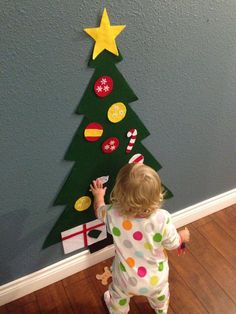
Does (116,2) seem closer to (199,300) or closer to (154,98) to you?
(154,98)

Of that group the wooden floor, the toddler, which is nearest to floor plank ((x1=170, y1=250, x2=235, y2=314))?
the wooden floor

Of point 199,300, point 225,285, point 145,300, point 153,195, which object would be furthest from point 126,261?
point 225,285

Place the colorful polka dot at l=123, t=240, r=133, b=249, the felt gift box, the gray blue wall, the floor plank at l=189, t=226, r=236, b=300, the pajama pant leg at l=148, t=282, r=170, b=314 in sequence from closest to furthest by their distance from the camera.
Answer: the gray blue wall, the colorful polka dot at l=123, t=240, r=133, b=249, the pajama pant leg at l=148, t=282, r=170, b=314, the felt gift box, the floor plank at l=189, t=226, r=236, b=300

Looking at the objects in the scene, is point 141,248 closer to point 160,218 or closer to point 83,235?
point 160,218

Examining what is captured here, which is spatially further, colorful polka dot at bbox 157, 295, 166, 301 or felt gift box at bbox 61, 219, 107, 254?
felt gift box at bbox 61, 219, 107, 254

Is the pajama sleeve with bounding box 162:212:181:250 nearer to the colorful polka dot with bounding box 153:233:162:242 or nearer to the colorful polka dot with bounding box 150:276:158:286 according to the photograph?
the colorful polka dot with bounding box 153:233:162:242

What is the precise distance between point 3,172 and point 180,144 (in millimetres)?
799

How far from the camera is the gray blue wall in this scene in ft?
2.77

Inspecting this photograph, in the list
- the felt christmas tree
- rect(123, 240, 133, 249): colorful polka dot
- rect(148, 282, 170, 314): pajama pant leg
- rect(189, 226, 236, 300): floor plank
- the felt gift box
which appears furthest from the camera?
rect(189, 226, 236, 300): floor plank

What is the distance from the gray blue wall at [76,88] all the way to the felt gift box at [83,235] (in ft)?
0.19

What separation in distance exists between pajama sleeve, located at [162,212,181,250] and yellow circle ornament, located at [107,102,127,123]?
0.40 m

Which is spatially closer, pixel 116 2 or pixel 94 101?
pixel 116 2

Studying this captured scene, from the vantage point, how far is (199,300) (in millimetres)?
1418

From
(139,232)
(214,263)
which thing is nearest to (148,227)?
(139,232)
